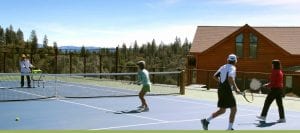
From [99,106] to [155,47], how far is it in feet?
346

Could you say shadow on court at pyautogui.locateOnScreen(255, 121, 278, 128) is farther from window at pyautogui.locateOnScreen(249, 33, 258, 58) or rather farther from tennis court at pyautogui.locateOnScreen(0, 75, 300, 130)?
window at pyautogui.locateOnScreen(249, 33, 258, 58)

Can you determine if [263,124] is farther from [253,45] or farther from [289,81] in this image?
[253,45]

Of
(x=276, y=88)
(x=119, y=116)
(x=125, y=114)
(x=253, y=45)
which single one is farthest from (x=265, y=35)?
(x=119, y=116)

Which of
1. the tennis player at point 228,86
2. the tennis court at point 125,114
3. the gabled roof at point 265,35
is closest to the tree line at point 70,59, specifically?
the gabled roof at point 265,35

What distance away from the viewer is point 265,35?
141 ft

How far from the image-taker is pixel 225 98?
10656 millimetres

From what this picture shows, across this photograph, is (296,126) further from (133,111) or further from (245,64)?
(245,64)

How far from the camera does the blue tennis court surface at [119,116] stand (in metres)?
11.8

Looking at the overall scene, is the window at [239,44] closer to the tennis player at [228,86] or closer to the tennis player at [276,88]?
the tennis player at [276,88]

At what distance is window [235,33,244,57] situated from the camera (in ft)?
136

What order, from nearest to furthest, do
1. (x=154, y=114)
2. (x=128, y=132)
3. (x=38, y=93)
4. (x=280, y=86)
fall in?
(x=128, y=132)
(x=280, y=86)
(x=154, y=114)
(x=38, y=93)

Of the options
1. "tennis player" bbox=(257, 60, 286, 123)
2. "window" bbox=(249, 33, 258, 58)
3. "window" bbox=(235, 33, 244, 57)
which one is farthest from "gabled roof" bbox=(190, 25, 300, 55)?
"tennis player" bbox=(257, 60, 286, 123)

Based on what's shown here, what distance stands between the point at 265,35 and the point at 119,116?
31.3 m

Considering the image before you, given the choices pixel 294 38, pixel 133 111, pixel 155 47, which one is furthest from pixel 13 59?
pixel 155 47
